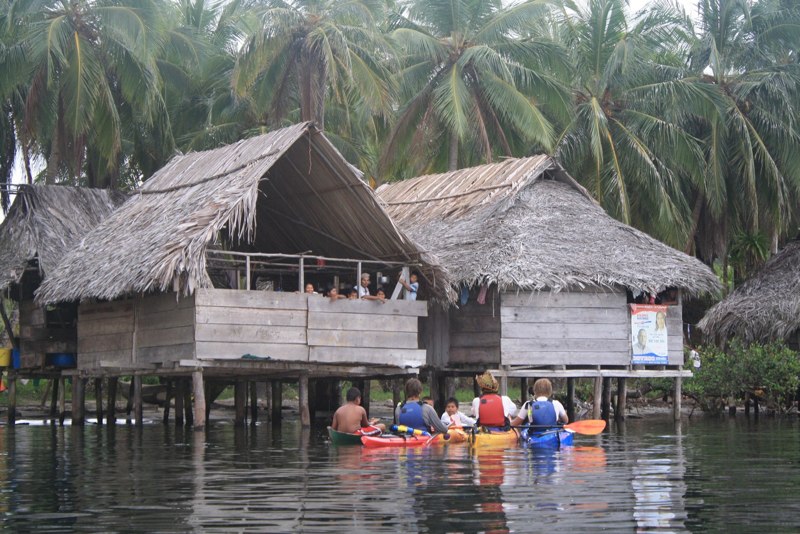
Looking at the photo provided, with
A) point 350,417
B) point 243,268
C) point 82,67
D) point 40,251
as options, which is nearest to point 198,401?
point 350,417

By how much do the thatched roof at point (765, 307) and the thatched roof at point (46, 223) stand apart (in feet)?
47.9

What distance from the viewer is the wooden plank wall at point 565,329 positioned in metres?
25.1

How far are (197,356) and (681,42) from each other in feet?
73.2

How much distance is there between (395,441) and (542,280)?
7.24 metres

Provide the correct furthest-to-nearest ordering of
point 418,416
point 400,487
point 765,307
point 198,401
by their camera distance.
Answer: point 765,307, point 198,401, point 418,416, point 400,487

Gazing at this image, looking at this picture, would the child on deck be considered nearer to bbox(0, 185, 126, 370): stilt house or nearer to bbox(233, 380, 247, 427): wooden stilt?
bbox(233, 380, 247, 427): wooden stilt

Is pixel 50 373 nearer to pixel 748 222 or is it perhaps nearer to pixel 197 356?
pixel 197 356

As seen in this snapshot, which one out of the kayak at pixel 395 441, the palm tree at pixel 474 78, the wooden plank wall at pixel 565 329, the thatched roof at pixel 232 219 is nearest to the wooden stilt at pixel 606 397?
the wooden plank wall at pixel 565 329

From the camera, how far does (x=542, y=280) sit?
24.2 meters

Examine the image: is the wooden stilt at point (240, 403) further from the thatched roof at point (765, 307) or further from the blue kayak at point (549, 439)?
the thatched roof at point (765, 307)

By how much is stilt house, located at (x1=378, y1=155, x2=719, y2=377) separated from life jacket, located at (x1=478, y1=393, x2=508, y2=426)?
5.71 metres

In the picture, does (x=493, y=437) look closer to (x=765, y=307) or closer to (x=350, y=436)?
(x=350, y=436)

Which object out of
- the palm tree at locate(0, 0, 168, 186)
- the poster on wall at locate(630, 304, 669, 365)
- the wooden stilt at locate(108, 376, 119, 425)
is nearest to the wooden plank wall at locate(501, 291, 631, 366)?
the poster on wall at locate(630, 304, 669, 365)

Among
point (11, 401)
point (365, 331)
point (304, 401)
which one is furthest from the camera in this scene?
point (11, 401)
